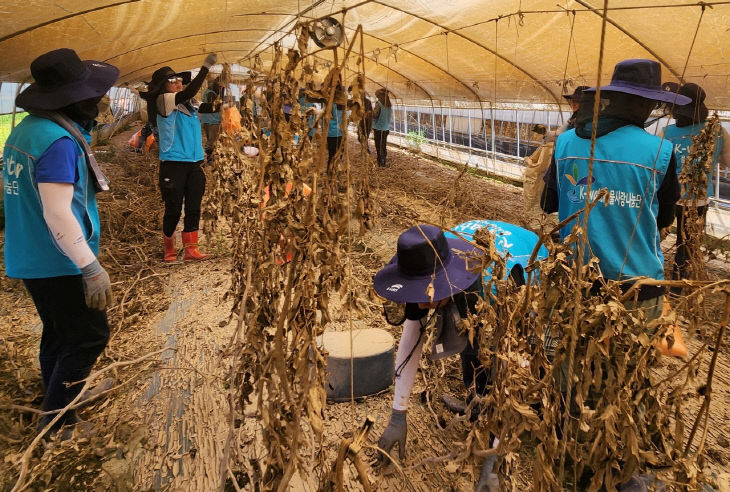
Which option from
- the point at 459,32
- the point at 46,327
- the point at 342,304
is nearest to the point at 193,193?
the point at 46,327

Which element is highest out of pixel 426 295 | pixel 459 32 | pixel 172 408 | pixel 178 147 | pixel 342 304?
pixel 459 32

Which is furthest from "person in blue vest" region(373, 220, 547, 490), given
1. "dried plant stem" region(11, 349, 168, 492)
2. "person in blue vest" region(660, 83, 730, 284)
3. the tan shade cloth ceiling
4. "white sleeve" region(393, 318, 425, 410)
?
"person in blue vest" region(660, 83, 730, 284)


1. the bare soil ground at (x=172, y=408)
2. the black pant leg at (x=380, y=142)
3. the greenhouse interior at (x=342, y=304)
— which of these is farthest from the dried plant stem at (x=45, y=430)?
the black pant leg at (x=380, y=142)

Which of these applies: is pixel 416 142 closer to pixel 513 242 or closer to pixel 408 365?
pixel 513 242

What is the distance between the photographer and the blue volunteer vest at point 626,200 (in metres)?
1.91

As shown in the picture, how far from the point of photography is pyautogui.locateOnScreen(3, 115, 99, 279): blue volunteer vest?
192 cm

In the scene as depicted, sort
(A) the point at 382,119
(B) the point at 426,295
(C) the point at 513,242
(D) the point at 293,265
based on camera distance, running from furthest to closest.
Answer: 1. (A) the point at 382,119
2. (C) the point at 513,242
3. (B) the point at 426,295
4. (D) the point at 293,265

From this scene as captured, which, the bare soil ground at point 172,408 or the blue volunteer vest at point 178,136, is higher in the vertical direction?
the blue volunteer vest at point 178,136

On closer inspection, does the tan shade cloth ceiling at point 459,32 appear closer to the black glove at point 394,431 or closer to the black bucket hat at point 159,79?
the black bucket hat at point 159,79

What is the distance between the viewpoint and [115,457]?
7.11 ft

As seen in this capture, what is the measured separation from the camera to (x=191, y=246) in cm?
452

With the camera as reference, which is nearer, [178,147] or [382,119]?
[178,147]

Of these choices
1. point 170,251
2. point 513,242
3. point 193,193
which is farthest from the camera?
point 170,251

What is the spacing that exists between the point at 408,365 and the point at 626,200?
3.71 ft
